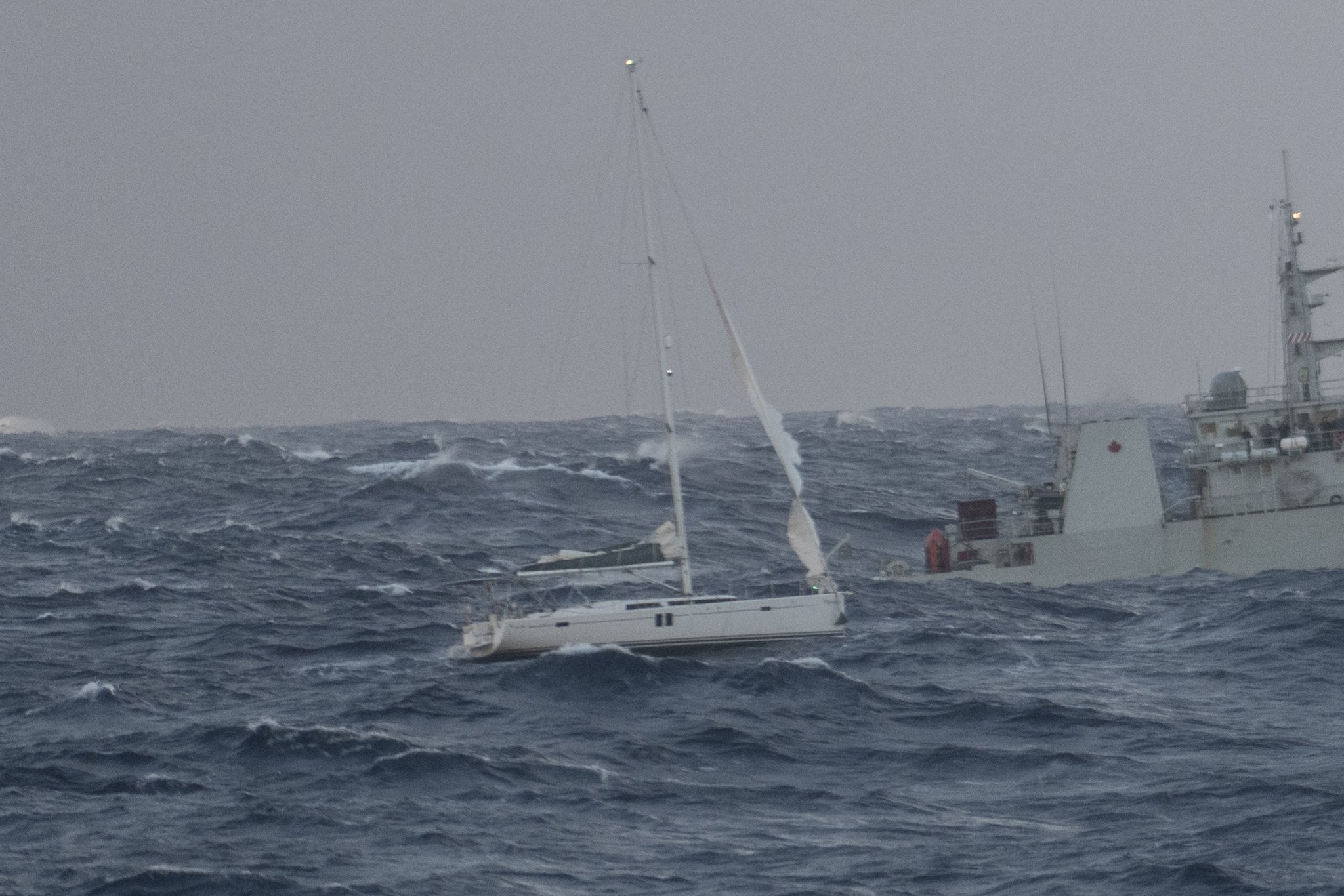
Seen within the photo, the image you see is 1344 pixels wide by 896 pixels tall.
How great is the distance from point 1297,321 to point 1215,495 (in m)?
6.15

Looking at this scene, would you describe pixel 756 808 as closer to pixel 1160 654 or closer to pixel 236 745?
pixel 236 745

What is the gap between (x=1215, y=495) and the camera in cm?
4638

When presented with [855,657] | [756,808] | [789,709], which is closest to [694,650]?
[855,657]

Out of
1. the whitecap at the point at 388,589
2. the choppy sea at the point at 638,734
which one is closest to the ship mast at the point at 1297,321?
the choppy sea at the point at 638,734

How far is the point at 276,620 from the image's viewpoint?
38.9m

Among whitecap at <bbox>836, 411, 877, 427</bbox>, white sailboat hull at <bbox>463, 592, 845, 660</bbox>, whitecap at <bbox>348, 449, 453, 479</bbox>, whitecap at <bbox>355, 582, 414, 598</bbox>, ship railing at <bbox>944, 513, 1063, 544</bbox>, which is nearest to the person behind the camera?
white sailboat hull at <bbox>463, 592, 845, 660</bbox>

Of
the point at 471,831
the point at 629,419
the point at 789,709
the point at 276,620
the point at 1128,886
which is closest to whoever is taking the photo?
the point at 1128,886

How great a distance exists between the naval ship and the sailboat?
488 inches

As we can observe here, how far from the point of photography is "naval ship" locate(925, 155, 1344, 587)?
148 ft

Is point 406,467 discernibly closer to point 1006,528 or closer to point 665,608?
point 1006,528

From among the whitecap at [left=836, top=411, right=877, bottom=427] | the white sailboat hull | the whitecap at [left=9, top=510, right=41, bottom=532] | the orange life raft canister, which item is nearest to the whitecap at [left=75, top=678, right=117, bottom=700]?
the white sailboat hull

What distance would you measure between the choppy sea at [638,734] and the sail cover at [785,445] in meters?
2.16

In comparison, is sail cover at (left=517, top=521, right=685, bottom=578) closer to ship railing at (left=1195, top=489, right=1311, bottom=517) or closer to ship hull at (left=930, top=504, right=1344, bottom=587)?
ship hull at (left=930, top=504, right=1344, bottom=587)

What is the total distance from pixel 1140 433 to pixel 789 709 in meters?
22.1
